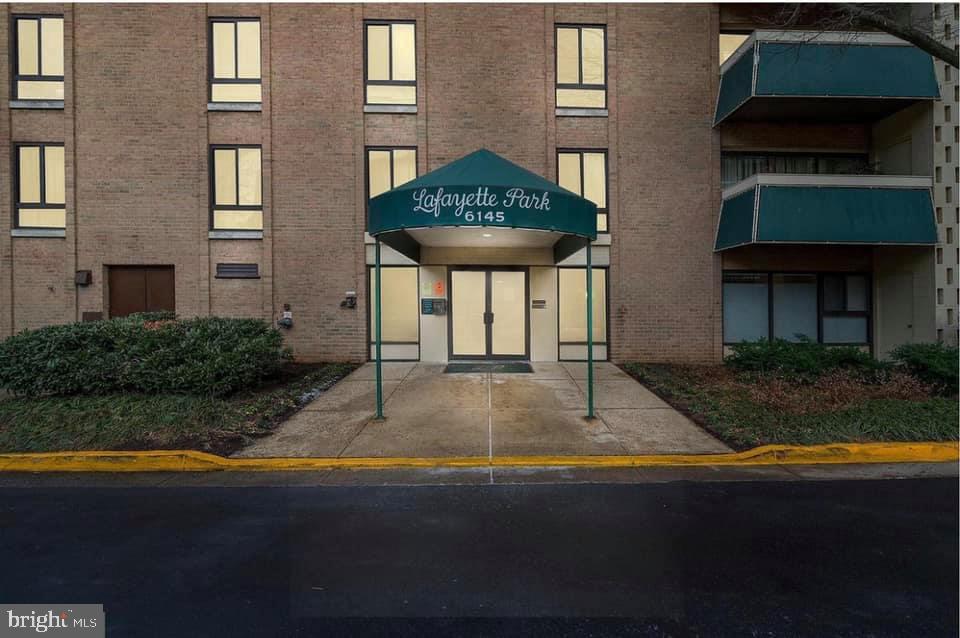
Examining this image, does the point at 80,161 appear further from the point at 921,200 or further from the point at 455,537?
the point at 921,200

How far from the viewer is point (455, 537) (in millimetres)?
3785

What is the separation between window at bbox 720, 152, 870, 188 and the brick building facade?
0.81 feet

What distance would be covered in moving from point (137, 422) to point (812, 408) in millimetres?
10045

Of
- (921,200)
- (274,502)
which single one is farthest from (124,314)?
(921,200)

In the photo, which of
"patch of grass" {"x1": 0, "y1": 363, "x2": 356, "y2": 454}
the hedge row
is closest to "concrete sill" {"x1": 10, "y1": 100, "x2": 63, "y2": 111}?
"patch of grass" {"x1": 0, "y1": 363, "x2": 356, "y2": 454}

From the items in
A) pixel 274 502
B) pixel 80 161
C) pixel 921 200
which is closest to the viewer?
pixel 274 502

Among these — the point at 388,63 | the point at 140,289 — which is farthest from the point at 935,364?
the point at 140,289

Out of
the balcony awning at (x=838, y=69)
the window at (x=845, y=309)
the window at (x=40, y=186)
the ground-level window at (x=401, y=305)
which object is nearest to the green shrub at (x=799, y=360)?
the window at (x=845, y=309)

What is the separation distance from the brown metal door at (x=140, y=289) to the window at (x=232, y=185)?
1901mm

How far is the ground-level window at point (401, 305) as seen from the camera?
11914mm

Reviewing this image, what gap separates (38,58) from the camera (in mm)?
11406

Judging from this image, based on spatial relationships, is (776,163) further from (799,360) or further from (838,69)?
(799,360)

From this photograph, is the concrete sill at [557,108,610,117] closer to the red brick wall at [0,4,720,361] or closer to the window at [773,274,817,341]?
the red brick wall at [0,4,720,361]

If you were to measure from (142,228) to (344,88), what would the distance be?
6181 millimetres
